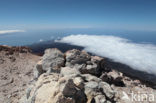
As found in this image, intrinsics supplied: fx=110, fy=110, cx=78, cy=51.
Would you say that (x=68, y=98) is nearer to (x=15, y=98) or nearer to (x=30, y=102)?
(x=30, y=102)

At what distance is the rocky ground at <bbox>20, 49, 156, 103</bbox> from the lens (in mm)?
5135

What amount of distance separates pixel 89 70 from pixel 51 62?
3430mm

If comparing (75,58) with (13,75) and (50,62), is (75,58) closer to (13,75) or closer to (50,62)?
(50,62)

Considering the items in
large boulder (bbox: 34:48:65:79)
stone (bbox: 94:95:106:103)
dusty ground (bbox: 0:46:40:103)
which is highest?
large boulder (bbox: 34:48:65:79)

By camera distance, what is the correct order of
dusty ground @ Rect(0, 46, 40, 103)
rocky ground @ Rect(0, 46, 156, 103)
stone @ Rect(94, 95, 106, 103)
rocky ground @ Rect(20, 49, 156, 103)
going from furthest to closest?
dusty ground @ Rect(0, 46, 40, 103) < stone @ Rect(94, 95, 106, 103) < rocky ground @ Rect(0, 46, 156, 103) < rocky ground @ Rect(20, 49, 156, 103)

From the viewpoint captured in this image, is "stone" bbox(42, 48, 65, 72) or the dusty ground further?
"stone" bbox(42, 48, 65, 72)

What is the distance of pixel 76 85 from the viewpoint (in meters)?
6.22

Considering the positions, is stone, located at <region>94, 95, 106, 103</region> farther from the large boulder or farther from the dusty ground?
the dusty ground

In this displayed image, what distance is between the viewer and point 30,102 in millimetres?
5492

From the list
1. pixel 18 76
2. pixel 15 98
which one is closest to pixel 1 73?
pixel 18 76

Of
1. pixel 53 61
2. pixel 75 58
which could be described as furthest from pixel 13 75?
pixel 75 58

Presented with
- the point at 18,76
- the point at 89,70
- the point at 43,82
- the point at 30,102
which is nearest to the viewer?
the point at 30,102

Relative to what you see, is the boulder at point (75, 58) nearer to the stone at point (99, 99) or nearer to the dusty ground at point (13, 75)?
the stone at point (99, 99)

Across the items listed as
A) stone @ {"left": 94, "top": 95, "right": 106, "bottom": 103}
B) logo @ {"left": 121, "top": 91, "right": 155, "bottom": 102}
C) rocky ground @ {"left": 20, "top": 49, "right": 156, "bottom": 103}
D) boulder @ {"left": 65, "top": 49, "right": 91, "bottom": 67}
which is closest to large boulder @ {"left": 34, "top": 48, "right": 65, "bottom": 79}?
rocky ground @ {"left": 20, "top": 49, "right": 156, "bottom": 103}
